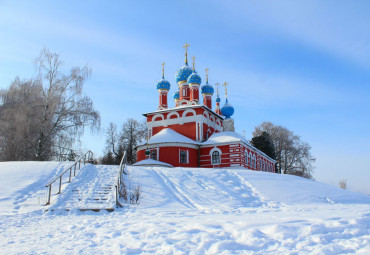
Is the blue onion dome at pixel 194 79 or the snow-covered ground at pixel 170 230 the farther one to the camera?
the blue onion dome at pixel 194 79

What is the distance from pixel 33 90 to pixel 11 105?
165 cm

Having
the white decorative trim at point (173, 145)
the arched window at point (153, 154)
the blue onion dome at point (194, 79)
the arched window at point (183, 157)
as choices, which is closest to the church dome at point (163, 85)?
the blue onion dome at point (194, 79)

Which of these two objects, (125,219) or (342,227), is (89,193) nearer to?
(125,219)

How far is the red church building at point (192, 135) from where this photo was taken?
27016 mm

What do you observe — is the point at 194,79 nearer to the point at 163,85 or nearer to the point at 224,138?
the point at 163,85

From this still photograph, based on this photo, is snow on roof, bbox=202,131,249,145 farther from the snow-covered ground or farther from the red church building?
the snow-covered ground

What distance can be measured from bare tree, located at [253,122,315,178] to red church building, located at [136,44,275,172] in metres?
10.8

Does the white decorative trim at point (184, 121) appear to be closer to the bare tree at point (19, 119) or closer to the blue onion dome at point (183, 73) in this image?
the blue onion dome at point (183, 73)

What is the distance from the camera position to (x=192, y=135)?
29328mm

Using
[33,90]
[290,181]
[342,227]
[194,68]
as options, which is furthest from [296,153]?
[342,227]

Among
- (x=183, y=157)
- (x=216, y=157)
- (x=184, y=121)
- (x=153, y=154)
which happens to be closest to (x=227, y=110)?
(x=184, y=121)

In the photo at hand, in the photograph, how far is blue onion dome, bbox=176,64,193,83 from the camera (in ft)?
110

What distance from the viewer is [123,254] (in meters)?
4.98

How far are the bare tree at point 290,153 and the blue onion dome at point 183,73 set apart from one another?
16.8 metres
